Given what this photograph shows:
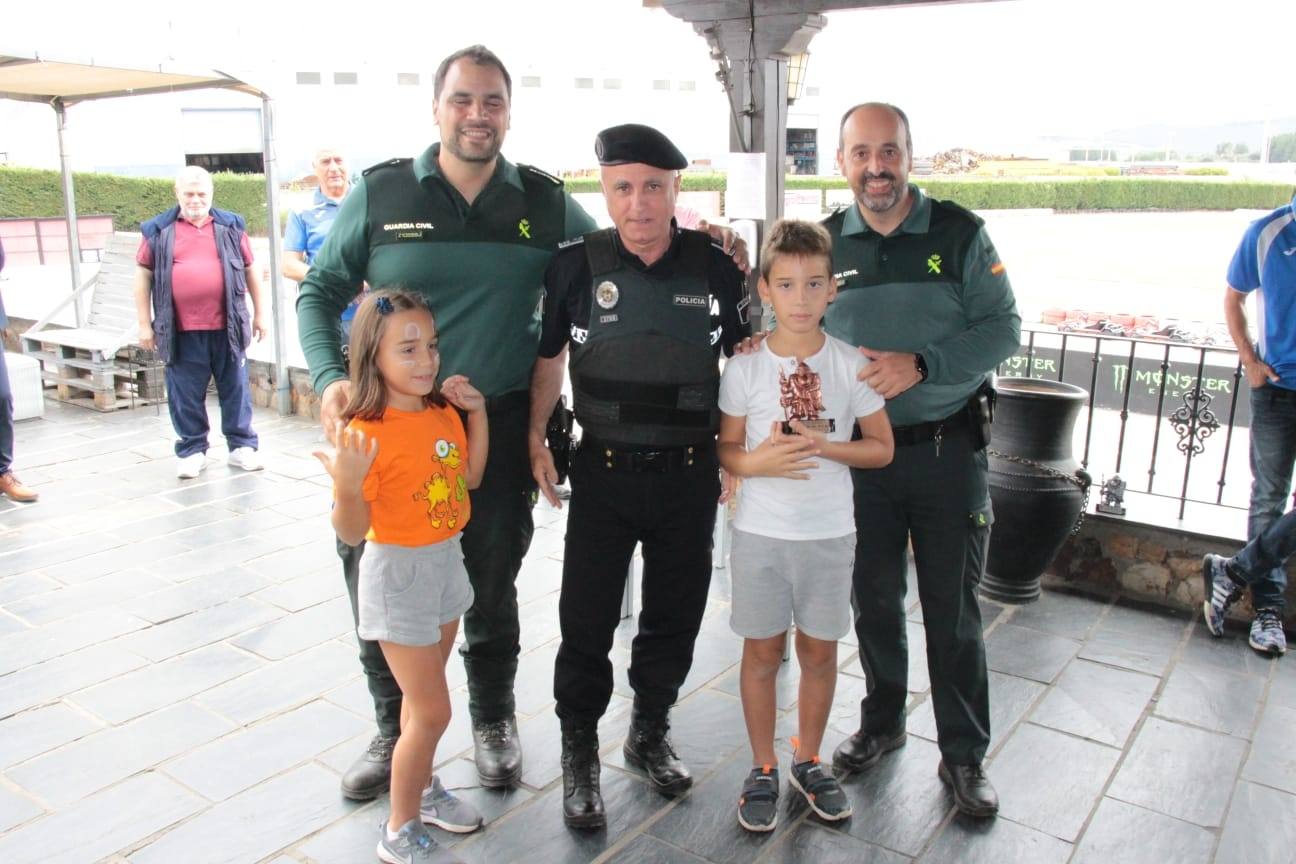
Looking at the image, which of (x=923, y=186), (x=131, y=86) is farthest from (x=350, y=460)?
(x=923, y=186)

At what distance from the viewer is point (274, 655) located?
3.63 meters

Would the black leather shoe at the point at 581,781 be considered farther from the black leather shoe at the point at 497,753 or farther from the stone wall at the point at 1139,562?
the stone wall at the point at 1139,562

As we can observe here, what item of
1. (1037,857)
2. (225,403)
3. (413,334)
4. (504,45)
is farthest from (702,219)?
(504,45)

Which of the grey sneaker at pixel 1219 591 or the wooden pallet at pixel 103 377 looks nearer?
the grey sneaker at pixel 1219 591

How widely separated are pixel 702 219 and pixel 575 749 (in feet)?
5.01

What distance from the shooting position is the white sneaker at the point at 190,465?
586cm

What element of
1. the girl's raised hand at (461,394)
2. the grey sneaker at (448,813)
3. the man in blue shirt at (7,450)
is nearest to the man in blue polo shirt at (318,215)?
the man in blue shirt at (7,450)

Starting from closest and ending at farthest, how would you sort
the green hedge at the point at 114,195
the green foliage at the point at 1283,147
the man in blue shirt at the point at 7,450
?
the man in blue shirt at the point at 7,450
the green hedge at the point at 114,195
the green foliage at the point at 1283,147

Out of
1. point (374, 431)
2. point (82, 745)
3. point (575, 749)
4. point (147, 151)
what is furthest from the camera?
point (147, 151)

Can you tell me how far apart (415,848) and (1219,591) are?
3190 millimetres

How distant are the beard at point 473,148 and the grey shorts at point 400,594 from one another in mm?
984

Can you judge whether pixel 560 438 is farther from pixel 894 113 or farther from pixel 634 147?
pixel 894 113

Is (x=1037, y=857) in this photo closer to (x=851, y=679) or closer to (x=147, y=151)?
(x=851, y=679)

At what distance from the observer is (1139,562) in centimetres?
418
